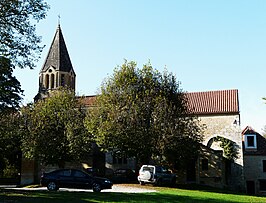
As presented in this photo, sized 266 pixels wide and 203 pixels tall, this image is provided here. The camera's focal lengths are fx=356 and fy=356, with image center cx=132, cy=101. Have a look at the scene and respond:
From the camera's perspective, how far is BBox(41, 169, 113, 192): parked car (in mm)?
23562

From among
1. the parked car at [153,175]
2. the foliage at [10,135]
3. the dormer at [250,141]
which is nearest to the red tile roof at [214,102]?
the dormer at [250,141]

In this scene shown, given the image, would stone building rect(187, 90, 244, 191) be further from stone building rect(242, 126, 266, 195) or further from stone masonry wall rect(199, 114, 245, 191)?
stone building rect(242, 126, 266, 195)

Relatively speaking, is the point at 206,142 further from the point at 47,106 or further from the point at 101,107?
the point at 47,106

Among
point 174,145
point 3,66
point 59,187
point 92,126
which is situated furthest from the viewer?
point 92,126

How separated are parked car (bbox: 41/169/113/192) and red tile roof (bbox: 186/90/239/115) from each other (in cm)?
2112

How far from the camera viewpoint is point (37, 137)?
3491 centimetres

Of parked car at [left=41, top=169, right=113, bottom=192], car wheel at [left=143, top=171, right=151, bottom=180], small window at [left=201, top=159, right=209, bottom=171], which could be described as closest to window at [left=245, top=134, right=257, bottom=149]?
small window at [left=201, top=159, right=209, bottom=171]

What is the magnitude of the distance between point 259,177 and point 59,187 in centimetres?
2685

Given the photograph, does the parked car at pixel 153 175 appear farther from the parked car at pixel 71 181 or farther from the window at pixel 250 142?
the window at pixel 250 142

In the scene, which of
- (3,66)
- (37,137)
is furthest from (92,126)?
(3,66)

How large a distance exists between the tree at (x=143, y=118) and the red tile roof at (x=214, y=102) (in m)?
8.64

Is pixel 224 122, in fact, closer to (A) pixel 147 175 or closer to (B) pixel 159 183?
(B) pixel 159 183

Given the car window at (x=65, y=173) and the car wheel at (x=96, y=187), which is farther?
the car window at (x=65, y=173)

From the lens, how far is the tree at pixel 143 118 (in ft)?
101
